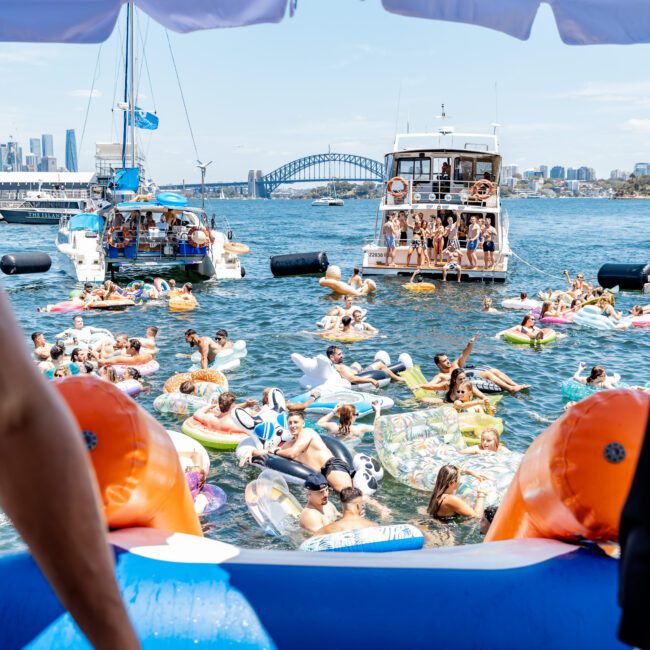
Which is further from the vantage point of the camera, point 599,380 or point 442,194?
point 442,194

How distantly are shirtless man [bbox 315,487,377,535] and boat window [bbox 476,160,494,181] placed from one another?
70.7 ft

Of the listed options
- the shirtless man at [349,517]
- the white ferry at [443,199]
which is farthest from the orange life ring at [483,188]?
the shirtless man at [349,517]

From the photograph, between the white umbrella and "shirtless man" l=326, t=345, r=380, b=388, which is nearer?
the white umbrella

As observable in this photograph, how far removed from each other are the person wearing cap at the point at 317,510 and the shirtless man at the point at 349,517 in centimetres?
12

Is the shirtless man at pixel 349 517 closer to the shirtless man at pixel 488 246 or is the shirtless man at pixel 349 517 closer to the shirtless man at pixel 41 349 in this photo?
the shirtless man at pixel 41 349

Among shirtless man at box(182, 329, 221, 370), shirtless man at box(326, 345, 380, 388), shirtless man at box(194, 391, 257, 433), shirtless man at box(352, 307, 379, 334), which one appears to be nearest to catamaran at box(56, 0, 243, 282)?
shirtless man at box(352, 307, 379, 334)

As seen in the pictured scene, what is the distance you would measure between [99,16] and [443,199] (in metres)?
23.1

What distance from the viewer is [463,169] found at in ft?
86.6

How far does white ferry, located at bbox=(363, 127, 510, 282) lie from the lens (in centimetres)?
2383

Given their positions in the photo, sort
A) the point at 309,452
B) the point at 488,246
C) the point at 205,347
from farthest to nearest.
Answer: the point at 488,246, the point at 205,347, the point at 309,452

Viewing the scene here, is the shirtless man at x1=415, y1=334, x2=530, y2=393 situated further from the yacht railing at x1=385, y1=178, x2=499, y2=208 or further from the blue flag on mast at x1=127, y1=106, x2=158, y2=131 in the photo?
the blue flag on mast at x1=127, y1=106, x2=158, y2=131

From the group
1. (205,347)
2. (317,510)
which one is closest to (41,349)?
(205,347)

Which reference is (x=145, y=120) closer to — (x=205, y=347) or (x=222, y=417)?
(x=205, y=347)

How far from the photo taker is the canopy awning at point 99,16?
3.31m
